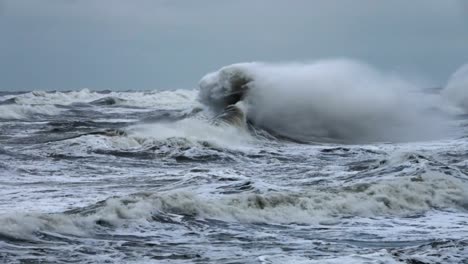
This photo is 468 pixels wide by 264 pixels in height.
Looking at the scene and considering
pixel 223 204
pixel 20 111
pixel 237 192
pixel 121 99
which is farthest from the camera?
pixel 121 99

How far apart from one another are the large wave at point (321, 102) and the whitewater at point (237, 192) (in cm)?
18

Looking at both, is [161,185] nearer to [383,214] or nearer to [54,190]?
[54,190]

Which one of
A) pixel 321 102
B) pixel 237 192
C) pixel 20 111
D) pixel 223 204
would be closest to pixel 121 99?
pixel 20 111

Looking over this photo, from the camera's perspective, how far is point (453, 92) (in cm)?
3756

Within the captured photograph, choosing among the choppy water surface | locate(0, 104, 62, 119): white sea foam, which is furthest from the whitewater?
locate(0, 104, 62, 119): white sea foam

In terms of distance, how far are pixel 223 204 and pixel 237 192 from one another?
1024 mm

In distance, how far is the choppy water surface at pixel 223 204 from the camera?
6973 millimetres

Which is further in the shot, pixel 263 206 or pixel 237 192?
pixel 237 192

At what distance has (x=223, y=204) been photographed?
9031 millimetres

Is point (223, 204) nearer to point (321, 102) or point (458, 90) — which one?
point (321, 102)

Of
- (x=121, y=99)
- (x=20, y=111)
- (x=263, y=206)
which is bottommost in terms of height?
(x=263, y=206)

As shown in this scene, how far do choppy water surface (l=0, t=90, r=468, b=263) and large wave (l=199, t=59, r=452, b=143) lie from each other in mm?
5585

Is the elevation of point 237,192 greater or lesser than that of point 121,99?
lesser

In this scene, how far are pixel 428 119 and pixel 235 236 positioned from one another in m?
19.5
